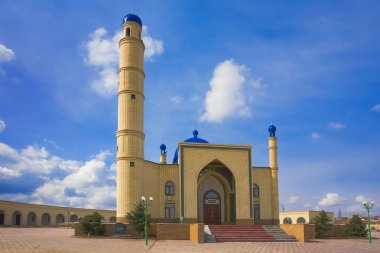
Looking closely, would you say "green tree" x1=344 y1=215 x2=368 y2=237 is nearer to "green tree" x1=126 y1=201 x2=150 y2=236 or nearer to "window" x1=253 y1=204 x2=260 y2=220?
"window" x1=253 y1=204 x2=260 y2=220

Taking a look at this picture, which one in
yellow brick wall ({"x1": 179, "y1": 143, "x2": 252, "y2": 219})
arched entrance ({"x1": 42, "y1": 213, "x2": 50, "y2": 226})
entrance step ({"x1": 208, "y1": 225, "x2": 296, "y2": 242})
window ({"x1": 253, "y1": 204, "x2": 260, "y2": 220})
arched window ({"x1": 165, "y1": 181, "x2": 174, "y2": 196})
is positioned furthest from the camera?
arched entrance ({"x1": 42, "y1": 213, "x2": 50, "y2": 226})

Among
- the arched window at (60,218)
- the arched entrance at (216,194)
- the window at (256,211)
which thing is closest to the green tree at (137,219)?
the arched entrance at (216,194)

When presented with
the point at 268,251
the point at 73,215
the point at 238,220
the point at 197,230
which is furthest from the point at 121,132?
the point at 73,215

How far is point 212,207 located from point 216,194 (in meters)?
1.21

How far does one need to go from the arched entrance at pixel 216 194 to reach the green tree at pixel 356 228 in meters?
9.49

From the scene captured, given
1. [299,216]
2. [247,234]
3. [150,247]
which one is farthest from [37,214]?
[150,247]

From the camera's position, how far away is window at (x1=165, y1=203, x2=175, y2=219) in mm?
33969

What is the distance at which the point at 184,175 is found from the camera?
34.1 meters

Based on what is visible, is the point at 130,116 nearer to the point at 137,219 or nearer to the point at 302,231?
the point at 137,219

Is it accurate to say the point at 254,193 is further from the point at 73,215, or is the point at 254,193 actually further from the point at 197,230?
the point at 73,215

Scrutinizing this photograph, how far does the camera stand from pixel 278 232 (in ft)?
103

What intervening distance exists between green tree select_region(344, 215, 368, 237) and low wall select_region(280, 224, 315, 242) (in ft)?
12.8

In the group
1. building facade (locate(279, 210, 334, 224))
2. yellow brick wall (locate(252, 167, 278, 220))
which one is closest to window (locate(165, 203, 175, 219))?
yellow brick wall (locate(252, 167, 278, 220))

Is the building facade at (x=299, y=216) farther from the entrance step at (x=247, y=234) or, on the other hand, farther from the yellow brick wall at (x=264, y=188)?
the entrance step at (x=247, y=234)
